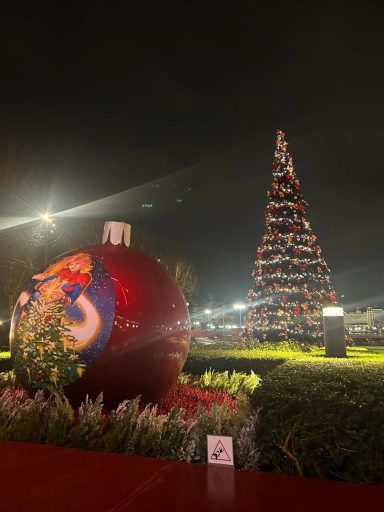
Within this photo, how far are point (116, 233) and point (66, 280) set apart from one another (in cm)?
125

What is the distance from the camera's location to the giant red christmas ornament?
17.5ft

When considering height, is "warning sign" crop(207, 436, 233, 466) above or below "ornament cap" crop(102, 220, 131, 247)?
below

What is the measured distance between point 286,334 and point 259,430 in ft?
61.7

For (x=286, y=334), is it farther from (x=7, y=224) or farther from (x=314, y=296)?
(x=7, y=224)

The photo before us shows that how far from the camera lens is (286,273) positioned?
23.7m

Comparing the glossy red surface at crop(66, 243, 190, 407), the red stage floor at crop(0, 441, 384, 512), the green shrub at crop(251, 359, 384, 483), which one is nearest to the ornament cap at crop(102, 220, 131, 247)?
the glossy red surface at crop(66, 243, 190, 407)

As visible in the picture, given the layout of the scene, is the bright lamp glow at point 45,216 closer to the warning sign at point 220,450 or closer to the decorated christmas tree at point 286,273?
the decorated christmas tree at point 286,273

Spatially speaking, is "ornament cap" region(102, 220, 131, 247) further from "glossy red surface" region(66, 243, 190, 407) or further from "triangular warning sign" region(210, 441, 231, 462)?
"triangular warning sign" region(210, 441, 231, 462)

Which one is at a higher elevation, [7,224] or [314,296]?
[7,224]

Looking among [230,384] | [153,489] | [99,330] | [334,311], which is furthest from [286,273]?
[153,489]

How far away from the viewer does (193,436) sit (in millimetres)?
4504

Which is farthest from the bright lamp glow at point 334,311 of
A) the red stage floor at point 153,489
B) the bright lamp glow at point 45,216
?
the bright lamp glow at point 45,216

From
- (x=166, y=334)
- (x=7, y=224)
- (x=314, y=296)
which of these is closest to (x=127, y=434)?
(x=166, y=334)

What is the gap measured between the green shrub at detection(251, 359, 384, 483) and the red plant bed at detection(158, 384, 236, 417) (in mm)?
1588
